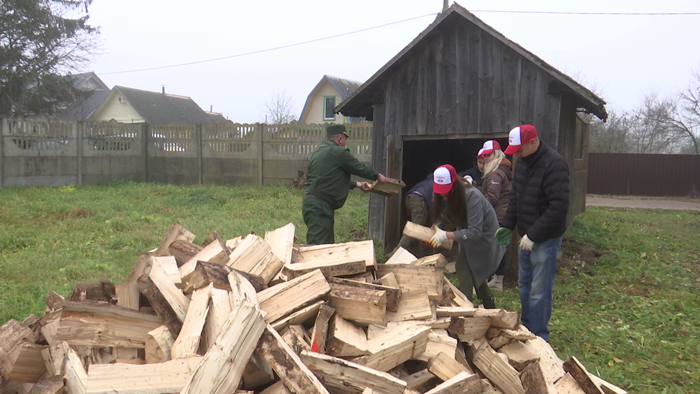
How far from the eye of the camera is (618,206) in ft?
57.6

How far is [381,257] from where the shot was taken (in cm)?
760

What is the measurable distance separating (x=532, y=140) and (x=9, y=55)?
75.8 feet

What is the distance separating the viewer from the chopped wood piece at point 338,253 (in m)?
3.61

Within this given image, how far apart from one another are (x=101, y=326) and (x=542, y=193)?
3.40 m

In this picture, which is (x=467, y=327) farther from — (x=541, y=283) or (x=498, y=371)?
(x=541, y=283)

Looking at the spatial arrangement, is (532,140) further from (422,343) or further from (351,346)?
(351,346)

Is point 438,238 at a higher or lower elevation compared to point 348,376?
higher

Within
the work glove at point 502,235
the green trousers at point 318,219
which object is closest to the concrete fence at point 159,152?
the green trousers at point 318,219

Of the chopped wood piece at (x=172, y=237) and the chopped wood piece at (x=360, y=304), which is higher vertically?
the chopped wood piece at (x=172, y=237)

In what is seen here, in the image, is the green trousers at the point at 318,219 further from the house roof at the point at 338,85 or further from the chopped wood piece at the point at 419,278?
the house roof at the point at 338,85

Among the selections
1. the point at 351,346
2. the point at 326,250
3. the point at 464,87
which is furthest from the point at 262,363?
the point at 464,87

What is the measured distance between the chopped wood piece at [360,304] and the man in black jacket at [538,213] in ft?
5.76

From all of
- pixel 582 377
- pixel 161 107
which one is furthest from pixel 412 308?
pixel 161 107

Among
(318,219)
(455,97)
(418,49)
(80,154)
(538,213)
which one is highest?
(418,49)
